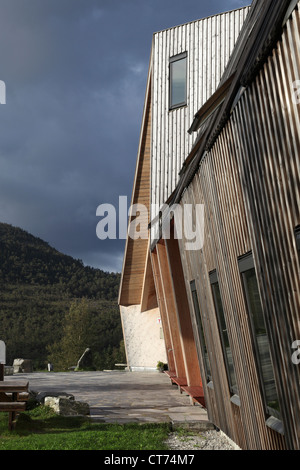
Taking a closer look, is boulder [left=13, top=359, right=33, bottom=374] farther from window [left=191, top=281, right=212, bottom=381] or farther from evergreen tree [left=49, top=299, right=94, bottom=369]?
evergreen tree [left=49, top=299, right=94, bottom=369]

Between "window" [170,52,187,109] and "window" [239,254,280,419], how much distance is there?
33.7ft

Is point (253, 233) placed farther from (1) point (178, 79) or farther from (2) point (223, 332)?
(1) point (178, 79)

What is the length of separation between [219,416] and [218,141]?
13.9 feet

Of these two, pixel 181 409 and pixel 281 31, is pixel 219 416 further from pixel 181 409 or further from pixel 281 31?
pixel 281 31

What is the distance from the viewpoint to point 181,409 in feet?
33.5

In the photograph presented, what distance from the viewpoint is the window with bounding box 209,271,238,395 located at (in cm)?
637

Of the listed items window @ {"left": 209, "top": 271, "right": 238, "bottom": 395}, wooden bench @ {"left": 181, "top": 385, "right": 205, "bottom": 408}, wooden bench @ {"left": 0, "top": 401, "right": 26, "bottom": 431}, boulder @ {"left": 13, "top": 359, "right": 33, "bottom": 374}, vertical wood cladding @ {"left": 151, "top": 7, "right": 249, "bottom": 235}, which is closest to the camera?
window @ {"left": 209, "top": 271, "right": 238, "bottom": 395}

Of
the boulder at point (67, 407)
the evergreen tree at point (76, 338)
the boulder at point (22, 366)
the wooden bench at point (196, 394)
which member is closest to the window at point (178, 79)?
the wooden bench at point (196, 394)

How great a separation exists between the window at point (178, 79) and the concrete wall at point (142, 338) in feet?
37.6

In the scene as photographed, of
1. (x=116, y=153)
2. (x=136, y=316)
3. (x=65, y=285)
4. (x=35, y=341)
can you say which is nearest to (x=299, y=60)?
(x=136, y=316)

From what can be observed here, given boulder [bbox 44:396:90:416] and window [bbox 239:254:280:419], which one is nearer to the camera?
window [bbox 239:254:280:419]

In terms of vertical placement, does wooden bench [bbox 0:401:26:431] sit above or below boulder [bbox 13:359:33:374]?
above

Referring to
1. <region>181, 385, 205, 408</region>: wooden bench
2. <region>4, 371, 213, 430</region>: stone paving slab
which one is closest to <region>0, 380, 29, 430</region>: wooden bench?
<region>4, 371, 213, 430</region>: stone paving slab

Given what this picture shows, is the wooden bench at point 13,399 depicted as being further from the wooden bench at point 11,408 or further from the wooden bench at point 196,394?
the wooden bench at point 196,394
